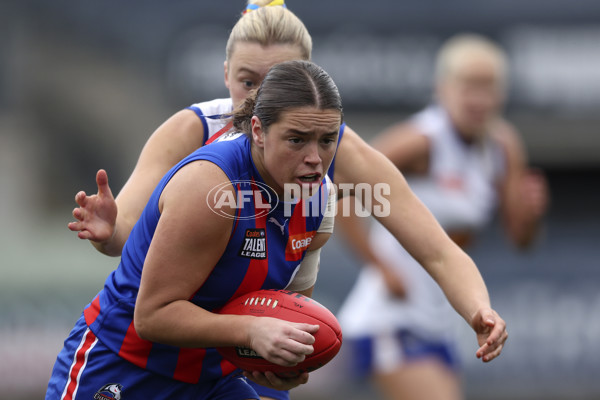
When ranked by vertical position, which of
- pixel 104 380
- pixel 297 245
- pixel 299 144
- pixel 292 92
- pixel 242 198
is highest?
pixel 292 92

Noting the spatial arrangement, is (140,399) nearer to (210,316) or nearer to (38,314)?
(210,316)

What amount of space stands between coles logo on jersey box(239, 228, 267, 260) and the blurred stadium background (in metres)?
6.21

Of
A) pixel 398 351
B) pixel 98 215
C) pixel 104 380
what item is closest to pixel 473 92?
pixel 398 351

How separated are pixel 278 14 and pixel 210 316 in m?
1.37

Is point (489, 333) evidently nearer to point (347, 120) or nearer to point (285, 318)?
point (285, 318)

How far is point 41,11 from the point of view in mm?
14281

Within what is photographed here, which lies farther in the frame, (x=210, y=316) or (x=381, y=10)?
(x=381, y=10)

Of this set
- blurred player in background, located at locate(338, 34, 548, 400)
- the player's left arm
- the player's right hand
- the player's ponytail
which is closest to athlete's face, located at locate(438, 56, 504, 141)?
blurred player in background, located at locate(338, 34, 548, 400)

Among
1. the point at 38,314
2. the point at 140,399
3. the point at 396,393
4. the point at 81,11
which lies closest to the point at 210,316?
the point at 140,399

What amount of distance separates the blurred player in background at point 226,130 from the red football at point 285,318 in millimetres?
522

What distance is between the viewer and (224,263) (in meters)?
3.19

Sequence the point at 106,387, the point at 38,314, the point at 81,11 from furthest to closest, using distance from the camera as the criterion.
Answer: the point at 81,11, the point at 38,314, the point at 106,387

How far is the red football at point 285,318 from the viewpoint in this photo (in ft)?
10.4

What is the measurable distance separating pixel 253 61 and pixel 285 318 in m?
1.15
